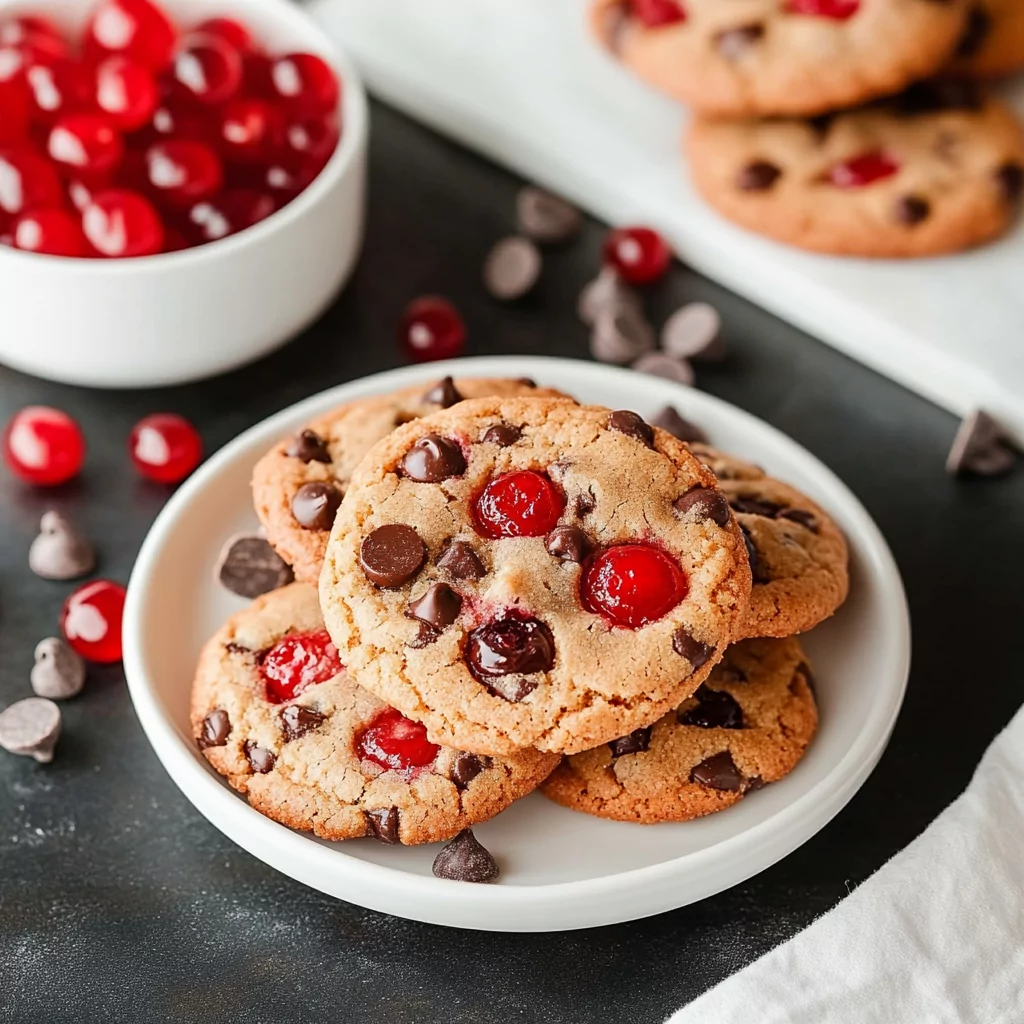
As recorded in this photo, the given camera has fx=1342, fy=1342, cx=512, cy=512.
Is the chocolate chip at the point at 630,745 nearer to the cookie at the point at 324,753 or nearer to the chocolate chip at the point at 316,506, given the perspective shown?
the cookie at the point at 324,753

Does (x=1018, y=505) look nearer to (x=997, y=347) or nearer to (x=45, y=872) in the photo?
(x=997, y=347)

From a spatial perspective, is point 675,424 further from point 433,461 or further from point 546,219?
point 546,219

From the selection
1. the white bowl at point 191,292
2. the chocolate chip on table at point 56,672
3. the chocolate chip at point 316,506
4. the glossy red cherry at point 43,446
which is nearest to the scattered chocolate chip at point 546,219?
the white bowl at point 191,292

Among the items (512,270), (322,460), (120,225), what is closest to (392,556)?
(322,460)

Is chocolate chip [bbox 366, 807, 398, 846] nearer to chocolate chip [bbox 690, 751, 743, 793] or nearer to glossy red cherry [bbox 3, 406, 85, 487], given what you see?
chocolate chip [bbox 690, 751, 743, 793]

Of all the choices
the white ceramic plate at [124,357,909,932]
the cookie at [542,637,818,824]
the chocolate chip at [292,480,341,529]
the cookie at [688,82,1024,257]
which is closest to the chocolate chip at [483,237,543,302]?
the cookie at [688,82,1024,257]

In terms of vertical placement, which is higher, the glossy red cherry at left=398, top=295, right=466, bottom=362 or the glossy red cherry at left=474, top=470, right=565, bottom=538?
the glossy red cherry at left=474, top=470, right=565, bottom=538
